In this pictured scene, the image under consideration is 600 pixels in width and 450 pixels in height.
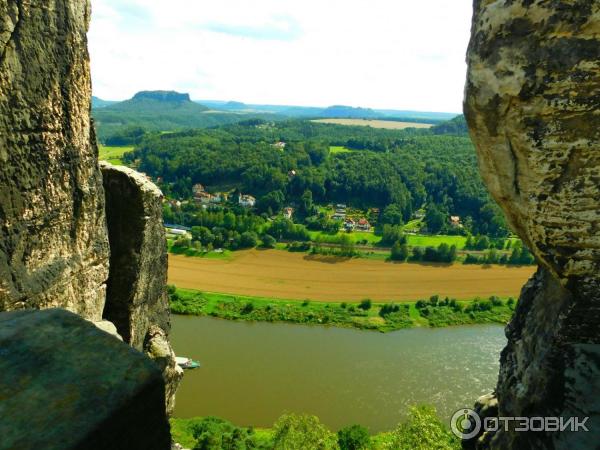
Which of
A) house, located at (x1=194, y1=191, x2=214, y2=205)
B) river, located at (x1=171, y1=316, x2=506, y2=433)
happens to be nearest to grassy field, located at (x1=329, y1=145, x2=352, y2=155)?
house, located at (x1=194, y1=191, x2=214, y2=205)

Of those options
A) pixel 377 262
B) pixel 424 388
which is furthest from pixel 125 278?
pixel 377 262

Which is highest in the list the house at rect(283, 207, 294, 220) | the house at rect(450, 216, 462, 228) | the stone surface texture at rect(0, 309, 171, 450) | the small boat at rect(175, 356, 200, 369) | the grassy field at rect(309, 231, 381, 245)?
the stone surface texture at rect(0, 309, 171, 450)

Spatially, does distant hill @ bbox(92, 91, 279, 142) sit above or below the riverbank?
above

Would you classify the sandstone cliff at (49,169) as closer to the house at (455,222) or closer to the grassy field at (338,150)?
the house at (455,222)

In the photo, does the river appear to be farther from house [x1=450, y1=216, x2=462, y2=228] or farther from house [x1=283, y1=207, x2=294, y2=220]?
house [x1=283, y1=207, x2=294, y2=220]

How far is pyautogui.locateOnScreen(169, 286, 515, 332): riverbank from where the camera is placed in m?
23.0

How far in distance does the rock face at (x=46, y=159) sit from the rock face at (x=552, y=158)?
412cm

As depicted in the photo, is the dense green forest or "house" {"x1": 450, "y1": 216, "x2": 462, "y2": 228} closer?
"house" {"x1": 450, "y1": 216, "x2": 462, "y2": 228}

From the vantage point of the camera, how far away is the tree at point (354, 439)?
12.0m

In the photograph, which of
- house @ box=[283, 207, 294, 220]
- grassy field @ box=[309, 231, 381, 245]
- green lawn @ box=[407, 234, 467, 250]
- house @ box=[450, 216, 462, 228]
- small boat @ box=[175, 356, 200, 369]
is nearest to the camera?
small boat @ box=[175, 356, 200, 369]

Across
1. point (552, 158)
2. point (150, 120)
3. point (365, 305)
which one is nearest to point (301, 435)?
point (552, 158)

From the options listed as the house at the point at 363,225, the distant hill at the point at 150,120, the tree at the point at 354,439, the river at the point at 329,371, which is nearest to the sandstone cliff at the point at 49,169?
the tree at the point at 354,439

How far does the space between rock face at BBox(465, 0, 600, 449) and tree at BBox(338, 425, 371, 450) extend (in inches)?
331

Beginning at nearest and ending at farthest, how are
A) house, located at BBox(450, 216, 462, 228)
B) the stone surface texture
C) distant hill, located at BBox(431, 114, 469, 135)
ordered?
the stone surface texture < house, located at BBox(450, 216, 462, 228) < distant hill, located at BBox(431, 114, 469, 135)
